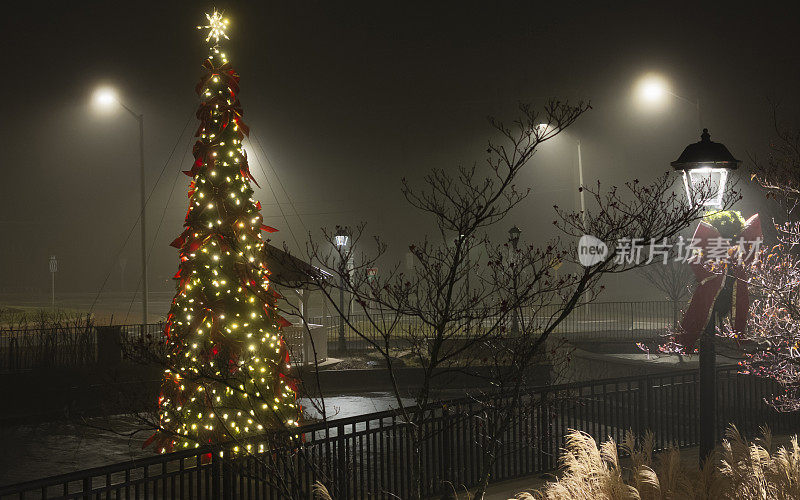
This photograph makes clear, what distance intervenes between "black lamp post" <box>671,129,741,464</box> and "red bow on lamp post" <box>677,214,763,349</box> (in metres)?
0.15

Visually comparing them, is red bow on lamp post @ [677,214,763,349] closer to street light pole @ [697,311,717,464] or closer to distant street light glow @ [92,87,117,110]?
street light pole @ [697,311,717,464]

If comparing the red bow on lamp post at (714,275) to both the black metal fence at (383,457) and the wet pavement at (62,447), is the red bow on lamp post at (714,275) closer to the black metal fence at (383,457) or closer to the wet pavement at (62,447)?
the black metal fence at (383,457)

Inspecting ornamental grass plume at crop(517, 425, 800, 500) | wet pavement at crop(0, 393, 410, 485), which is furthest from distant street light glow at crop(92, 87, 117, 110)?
ornamental grass plume at crop(517, 425, 800, 500)

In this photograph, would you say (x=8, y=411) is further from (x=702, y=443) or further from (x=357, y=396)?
(x=702, y=443)

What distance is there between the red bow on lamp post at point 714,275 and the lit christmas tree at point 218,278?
541 centimetres

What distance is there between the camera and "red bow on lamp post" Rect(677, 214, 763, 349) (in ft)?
25.0

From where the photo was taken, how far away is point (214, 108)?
36.1 ft

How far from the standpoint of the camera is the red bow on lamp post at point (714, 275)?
7613mm

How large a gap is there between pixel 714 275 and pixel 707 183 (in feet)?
3.93

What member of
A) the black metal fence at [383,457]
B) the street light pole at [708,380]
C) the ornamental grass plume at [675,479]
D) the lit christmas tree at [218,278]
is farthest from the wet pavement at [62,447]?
the ornamental grass plume at [675,479]

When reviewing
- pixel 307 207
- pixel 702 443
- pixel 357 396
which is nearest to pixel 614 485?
pixel 702 443

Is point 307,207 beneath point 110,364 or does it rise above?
above

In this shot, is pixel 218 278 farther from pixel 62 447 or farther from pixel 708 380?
pixel 708 380

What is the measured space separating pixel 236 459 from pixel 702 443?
4.28m
